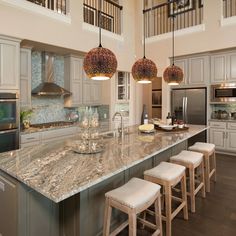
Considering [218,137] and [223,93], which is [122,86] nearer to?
[223,93]

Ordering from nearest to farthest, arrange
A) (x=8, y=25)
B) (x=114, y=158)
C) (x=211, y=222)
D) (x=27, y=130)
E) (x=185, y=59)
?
(x=114, y=158) → (x=211, y=222) → (x=8, y=25) → (x=27, y=130) → (x=185, y=59)

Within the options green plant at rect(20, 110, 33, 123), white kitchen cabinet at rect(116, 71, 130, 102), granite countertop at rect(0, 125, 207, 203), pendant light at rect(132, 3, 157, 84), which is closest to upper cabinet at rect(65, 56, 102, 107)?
green plant at rect(20, 110, 33, 123)

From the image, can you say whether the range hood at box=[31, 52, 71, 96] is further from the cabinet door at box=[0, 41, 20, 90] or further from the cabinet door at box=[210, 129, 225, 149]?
the cabinet door at box=[210, 129, 225, 149]

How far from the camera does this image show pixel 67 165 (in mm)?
1783

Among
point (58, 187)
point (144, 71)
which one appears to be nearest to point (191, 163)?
point (144, 71)

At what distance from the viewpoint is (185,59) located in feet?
20.2

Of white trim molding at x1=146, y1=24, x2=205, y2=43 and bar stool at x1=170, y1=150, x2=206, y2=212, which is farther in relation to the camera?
white trim molding at x1=146, y1=24, x2=205, y2=43

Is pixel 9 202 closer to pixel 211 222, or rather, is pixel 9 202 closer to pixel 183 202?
pixel 183 202

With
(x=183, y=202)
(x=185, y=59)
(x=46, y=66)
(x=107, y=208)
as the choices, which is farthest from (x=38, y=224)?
(x=185, y=59)

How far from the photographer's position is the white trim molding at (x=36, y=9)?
3893 mm

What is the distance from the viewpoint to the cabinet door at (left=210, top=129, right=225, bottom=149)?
5575 mm

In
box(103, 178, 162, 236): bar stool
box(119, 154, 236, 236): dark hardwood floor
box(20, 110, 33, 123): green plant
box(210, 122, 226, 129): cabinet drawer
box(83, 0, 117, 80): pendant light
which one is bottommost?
box(119, 154, 236, 236): dark hardwood floor

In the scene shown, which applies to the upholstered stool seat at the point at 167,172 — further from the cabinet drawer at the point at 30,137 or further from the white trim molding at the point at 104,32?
the white trim molding at the point at 104,32

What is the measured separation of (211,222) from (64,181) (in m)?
2.00
